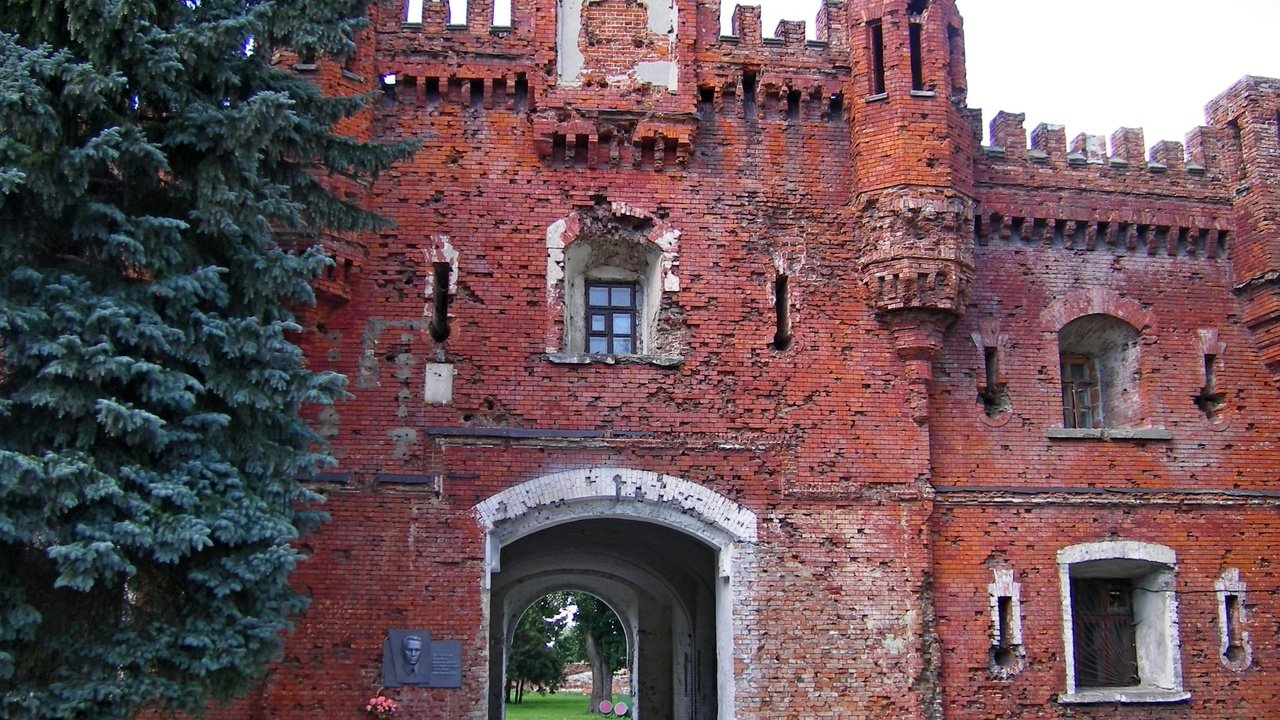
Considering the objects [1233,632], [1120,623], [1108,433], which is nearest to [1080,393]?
[1108,433]

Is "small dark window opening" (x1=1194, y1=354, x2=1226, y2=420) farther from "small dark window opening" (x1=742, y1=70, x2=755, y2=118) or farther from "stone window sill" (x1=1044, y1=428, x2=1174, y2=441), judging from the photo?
"small dark window opening" (x1=742, y1=70, x2=755, y2=118)

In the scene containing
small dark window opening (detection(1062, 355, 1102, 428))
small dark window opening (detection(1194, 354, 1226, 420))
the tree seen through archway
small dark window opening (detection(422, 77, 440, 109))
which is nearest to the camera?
small dark window opening (detection(422, 77, 440, 109))

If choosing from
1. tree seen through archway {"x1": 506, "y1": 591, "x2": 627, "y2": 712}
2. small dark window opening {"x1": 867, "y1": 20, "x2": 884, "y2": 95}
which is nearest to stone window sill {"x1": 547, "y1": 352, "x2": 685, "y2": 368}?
small dark window opening {"x1": 867, "y1": 20, "x2": 884, "y2": 95}

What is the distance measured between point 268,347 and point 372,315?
3.89m

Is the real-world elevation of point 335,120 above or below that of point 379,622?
→ above

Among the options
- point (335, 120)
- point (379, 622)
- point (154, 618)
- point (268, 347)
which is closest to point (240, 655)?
point (154, 618)

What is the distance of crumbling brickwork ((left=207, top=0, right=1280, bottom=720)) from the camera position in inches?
516

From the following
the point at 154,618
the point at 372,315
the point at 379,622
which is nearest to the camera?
the point at 154,618

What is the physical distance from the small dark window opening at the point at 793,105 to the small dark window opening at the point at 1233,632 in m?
7.99

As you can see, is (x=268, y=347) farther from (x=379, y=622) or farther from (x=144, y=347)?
(x=379, y=622)

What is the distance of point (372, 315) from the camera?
13508mm

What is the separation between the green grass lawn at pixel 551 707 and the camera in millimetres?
36156

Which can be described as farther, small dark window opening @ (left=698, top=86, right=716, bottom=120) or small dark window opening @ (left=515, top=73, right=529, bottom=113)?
small dark window opening @ (left=698, top=86, right=716, bottom=120)

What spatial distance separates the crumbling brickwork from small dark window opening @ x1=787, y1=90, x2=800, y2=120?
4cm
